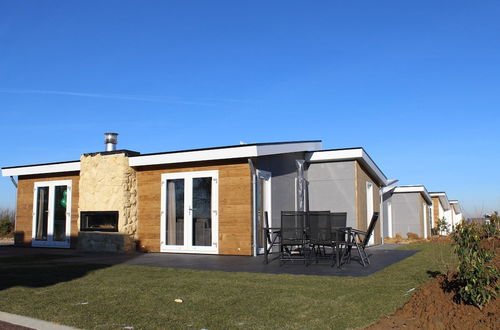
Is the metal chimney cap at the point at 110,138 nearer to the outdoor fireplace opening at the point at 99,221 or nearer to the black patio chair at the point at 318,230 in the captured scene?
the outdoor fireplace opening at the point at 99,221

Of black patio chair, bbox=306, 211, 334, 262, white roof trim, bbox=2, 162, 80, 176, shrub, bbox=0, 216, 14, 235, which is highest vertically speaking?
white roof trim, bbox=2, 162, 80, 176

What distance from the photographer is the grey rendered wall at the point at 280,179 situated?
10975 millimetres

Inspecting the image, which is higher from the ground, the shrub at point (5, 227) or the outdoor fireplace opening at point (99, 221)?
the outdoor fireplace opening at point (99, 221)

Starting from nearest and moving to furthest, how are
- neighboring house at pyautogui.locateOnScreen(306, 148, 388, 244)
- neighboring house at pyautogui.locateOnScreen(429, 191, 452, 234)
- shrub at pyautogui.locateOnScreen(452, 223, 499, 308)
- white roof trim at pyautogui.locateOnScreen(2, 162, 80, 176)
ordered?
1. shrub at pyautogui.locateOnScreen(452, 223, 499, 308)
2. neighboring house at pyautogui.locateOnScreen(306, 148, 388, 244)
3. white roof trim at pyautogui.locateOnScreen(2, 162, 80, 176)
4. neighboring house at pyautogui.locateOnScreen(429, 191, 452, 234)

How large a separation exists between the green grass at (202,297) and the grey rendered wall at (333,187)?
5117 millimetres

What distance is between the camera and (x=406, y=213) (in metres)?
19.9

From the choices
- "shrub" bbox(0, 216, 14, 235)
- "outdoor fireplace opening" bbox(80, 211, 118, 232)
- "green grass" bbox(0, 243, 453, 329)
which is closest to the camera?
"green grass" bbox(0, 243, 453, 329)

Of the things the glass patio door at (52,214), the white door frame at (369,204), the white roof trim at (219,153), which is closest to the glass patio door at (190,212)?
the white roof trim at (219,153)

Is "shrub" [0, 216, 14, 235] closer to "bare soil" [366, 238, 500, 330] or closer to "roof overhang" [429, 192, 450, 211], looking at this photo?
"bare soil" [366, 238, 500, 330]

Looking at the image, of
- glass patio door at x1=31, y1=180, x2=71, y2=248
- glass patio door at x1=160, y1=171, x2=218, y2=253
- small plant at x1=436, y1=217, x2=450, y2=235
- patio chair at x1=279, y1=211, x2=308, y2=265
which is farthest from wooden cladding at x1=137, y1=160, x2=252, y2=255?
small plant at x1=436, y1=217, x2=450, y2=235

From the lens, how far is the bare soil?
349cm

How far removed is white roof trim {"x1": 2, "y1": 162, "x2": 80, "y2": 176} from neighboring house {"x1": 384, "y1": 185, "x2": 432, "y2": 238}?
1284 cm

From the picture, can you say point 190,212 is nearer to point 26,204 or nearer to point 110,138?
point 110,138

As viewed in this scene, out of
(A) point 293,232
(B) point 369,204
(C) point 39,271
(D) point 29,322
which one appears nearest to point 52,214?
(C) point 39,271
